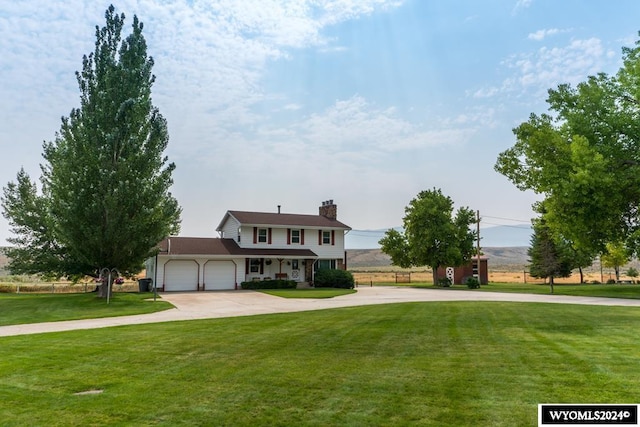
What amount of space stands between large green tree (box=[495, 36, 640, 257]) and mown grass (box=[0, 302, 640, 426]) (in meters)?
10.9

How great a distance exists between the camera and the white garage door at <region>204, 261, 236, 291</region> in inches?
1321

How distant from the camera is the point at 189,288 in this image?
3297 centimetres

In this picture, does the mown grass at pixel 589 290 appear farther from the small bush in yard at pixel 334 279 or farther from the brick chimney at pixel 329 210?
the brick chimney at pixel 329 210

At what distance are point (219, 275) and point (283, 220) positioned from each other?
7.46 metres

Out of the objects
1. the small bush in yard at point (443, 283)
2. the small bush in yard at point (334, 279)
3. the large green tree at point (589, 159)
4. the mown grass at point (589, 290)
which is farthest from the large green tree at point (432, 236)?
the large green tree at point (589, 159)

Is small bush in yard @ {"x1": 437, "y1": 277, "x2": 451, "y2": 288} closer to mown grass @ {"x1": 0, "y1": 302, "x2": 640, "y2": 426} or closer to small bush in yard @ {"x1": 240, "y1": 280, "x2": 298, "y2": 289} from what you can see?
small bush in yard @ {"x1": 240, "y1": 280, "x2": 298, "y2": 289}

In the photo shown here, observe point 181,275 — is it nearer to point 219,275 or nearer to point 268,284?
point 219,275

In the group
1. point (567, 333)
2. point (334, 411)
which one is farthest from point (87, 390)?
point (567, 333)

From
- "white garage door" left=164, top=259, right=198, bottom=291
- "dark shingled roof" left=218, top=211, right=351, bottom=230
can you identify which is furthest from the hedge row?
"dark shingled roof" left=218, top=211, right=351, bottom=230

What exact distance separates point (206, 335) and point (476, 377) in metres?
6.65

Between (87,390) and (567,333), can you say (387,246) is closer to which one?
(567,333)

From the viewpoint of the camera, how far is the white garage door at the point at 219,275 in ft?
110

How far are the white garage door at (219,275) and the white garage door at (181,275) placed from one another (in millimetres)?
847

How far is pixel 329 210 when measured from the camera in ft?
137
